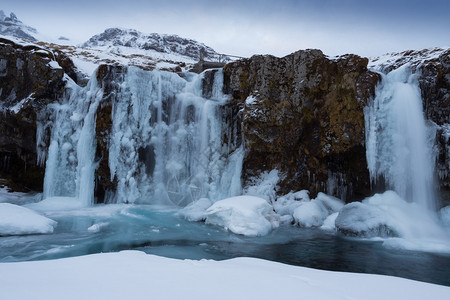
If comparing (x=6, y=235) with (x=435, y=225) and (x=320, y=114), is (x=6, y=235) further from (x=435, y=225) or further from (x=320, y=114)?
(x=435, y=225)

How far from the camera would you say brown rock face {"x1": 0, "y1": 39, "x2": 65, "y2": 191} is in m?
14.4

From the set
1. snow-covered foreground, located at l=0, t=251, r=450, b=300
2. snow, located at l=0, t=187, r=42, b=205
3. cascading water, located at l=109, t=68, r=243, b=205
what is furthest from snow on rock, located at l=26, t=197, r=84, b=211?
snow-covered foreground, located at l=0, t=251, r=450, b=300

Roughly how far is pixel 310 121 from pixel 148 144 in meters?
8.01

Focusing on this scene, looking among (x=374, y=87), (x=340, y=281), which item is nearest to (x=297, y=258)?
(x=340, y=281)

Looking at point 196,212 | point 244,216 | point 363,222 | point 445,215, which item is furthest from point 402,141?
point 196,212

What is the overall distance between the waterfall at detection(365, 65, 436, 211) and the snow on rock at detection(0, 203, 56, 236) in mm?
11591

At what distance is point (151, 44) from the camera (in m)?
55.2

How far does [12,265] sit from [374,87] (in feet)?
42.3

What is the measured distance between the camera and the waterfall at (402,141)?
10.7m

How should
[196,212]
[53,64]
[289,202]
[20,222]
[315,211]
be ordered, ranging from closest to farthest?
[20,222], [315,211], [196,212], [289,202], [53,64]

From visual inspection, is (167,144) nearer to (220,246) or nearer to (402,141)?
(220,246)

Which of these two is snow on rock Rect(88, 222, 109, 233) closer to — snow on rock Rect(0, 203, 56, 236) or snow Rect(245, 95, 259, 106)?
snow on rock Rect(0, 203, 56, 236)

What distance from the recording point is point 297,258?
21.0ft

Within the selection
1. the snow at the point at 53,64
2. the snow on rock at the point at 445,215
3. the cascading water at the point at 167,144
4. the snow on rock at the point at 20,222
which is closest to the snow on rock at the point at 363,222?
the snow on rock at the point at 445,215
